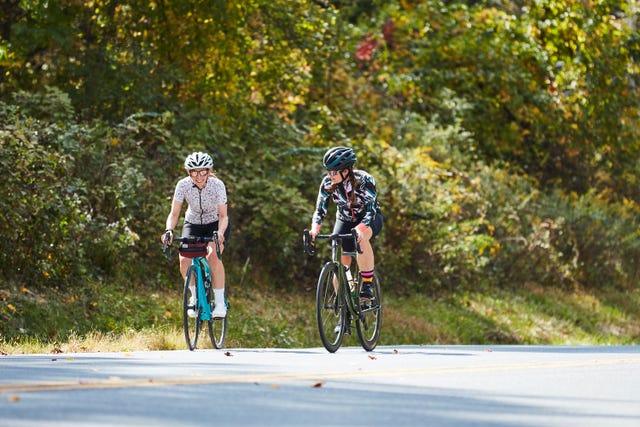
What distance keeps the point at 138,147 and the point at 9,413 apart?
12.4 m

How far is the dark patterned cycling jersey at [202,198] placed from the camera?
13.0m

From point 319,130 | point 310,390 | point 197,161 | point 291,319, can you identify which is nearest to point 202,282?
point 197,161

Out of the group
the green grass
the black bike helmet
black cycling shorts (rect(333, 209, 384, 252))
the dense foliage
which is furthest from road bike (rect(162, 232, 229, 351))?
the dense foliage

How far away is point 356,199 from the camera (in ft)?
42.3

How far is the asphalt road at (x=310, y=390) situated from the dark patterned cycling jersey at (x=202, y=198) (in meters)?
1.54

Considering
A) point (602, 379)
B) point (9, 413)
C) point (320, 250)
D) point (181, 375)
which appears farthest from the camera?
point (320, 250)

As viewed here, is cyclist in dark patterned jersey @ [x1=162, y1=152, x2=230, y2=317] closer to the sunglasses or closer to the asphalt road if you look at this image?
the sunglasses

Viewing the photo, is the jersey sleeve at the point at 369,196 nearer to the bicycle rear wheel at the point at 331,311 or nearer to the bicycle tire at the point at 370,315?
the bicycle rear wheel at the point at 331,311

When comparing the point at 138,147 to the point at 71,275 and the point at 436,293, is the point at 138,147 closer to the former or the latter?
the point at 71,275

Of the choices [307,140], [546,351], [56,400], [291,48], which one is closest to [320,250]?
[307,140]

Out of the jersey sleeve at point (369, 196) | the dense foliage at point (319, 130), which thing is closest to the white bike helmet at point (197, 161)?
the jersey sleeve at point (369, 196)

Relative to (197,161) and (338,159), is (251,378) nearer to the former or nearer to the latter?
(338,159)

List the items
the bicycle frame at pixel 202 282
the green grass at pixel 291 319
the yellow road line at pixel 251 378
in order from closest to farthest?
the yellow road line at pixel 251 378, the bicycle frame at pixel 202 282, the green grass at pixel 291 319

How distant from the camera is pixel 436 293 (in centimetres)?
2342
